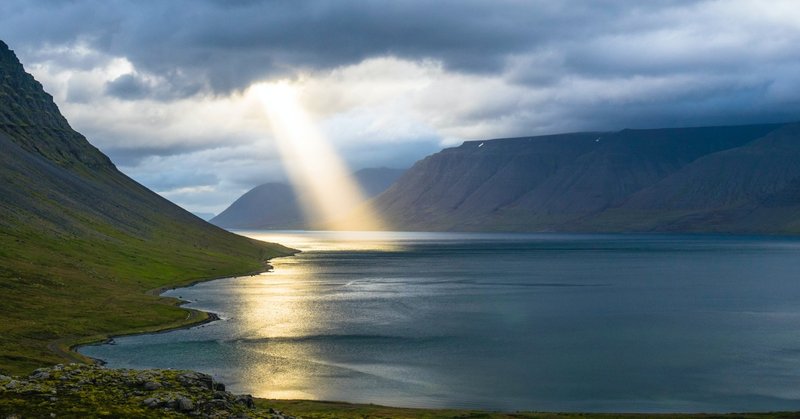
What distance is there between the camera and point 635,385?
78812mm

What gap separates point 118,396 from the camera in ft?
149

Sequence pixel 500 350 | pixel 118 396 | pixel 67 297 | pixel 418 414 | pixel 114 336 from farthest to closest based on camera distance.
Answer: pixel 67 297
pixel 114 336
pixel 500 350
pixel 418 414
pixel 118 396

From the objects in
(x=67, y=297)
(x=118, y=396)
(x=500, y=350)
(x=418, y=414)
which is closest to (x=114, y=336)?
(x=67, y=297)

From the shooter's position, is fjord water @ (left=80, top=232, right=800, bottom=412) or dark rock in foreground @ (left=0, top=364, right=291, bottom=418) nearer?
dark rock in foreground @ (left=0, top=364, right=291, bottom=418)

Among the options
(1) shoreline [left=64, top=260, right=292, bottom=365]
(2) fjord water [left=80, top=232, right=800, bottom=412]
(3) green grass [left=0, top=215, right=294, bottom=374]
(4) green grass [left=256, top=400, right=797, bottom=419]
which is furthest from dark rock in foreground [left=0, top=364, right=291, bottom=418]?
(1) shoreline [left=64, top=260, right=292, bottom=365]

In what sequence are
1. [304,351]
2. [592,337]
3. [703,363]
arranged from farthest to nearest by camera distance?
[592,337] → [304,351] → [703,363]

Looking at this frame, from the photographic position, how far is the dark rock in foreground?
41875 mm

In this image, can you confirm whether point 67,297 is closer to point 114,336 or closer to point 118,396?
point 114,336

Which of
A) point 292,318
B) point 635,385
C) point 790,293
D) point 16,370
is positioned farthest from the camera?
point 790,293

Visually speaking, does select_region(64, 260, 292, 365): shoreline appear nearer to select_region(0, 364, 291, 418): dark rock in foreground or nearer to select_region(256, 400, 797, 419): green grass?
select_region(256, 400, 797, 419): green grass

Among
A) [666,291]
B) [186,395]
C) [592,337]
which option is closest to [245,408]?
[186,395]

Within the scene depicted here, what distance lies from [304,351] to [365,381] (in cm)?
2067

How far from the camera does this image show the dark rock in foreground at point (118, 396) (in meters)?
41.9

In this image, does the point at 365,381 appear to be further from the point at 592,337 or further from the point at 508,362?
the point at 592,337
